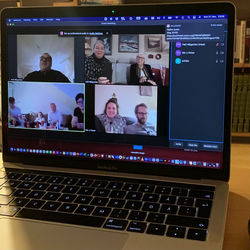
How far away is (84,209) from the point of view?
66cm

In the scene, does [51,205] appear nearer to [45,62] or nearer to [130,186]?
[130,186]

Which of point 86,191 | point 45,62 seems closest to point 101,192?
point 86,191

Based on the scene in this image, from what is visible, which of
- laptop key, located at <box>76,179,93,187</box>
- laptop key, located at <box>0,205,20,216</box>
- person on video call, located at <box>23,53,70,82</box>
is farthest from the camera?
person on video call, located at <box>23,53,70,82</box>

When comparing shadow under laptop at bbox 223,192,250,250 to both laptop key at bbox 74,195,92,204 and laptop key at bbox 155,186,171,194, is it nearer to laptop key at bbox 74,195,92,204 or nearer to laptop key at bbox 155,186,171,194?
laptop key at bbox 155,186,171,194

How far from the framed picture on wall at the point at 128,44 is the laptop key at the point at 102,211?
35cm

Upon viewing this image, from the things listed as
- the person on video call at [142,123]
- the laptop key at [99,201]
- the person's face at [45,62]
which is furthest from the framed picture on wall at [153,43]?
the laptop key at [99,201]

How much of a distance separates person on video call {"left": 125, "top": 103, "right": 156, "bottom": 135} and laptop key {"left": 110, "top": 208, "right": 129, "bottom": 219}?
219mm

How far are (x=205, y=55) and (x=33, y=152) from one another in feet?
1.50

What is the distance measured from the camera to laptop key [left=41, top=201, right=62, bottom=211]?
2.20 ft

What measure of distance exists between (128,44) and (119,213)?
1.22 ft

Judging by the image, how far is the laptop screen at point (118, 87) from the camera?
0.78 metres

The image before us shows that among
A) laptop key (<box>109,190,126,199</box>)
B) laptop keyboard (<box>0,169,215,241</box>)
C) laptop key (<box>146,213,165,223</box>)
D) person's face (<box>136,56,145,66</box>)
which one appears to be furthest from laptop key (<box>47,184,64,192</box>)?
person's face (<box>136,56,145,66</box>)

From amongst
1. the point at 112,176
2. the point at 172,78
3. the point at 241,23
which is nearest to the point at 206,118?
the point at 172,78

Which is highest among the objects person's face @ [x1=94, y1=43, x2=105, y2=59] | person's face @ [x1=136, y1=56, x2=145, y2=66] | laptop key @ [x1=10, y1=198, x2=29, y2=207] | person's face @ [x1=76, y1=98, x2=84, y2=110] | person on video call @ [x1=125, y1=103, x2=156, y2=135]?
person's face @ [x1=94, y1=43, x2=105, y2=59]
